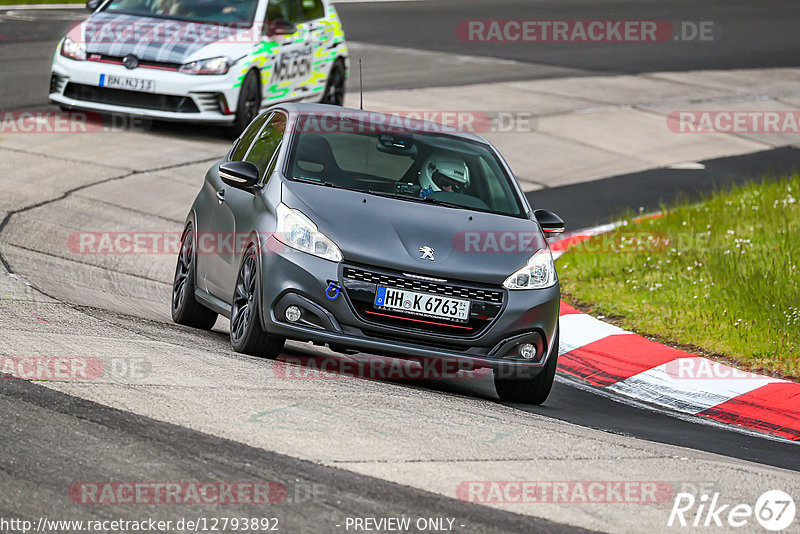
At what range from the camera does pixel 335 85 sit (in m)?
18.3

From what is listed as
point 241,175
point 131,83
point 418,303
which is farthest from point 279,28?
point 418,303

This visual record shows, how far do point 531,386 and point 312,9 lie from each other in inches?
433

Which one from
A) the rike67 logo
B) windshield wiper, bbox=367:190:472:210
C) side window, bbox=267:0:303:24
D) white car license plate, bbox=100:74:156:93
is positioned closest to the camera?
the rike67 logo

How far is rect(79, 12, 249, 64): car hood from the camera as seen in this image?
15.3 meters

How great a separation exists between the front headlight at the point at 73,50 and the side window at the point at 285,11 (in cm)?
241

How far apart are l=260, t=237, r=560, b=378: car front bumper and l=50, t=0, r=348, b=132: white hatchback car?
8198mm

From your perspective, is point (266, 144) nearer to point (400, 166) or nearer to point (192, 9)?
point (400, 166)

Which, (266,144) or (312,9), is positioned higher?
(312,9)

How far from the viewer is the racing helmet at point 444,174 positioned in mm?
8469

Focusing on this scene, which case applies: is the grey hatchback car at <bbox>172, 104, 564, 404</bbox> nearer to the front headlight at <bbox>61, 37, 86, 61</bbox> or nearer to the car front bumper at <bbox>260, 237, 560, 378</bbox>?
the car front bumper at <bbox>260, 237, 560, 378</bbox>

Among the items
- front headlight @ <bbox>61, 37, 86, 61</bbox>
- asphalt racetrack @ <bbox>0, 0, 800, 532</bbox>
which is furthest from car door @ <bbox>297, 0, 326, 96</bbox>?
asphalt racetrack @ <bbox>0, 0, 800, 532</bbox>

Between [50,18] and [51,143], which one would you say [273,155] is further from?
[50,18]

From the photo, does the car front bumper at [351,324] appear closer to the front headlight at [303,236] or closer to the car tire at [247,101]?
Result: the front headlight at [303,236]

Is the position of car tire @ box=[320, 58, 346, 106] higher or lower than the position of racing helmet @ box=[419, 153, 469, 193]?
lower
